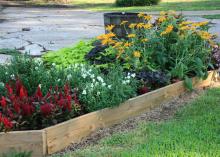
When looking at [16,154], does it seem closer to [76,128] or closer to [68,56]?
[76,128]

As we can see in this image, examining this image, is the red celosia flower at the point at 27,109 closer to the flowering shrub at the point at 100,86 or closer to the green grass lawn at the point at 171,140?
the green grass lawn at the point at 171,140

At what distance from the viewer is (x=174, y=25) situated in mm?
6551

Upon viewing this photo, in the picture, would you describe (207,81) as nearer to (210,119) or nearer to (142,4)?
(210,119)

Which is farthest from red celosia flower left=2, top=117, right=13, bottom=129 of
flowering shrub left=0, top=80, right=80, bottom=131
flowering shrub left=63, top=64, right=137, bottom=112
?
flowering shrub left=63, top=64, right=137, bottom=112

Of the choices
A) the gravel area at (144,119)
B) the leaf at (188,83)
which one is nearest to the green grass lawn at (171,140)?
the gravel area at (144,119)

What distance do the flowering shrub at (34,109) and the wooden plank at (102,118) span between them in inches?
5.9

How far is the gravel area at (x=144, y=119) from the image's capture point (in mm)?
4535

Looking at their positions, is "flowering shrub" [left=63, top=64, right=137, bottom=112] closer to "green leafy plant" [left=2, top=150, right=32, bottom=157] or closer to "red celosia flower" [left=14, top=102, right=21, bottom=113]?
"red celosia flower" [left=14, top=102, right=21, bottom=113]

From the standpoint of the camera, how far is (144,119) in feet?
17.1

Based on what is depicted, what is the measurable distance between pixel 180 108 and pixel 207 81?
119 centimetres

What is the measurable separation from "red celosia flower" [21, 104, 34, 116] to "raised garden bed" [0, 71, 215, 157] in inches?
11.2

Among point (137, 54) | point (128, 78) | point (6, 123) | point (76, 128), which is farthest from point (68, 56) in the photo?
point (6, 123)

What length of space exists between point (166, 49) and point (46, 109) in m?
2.52

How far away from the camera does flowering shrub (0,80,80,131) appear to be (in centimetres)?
431
